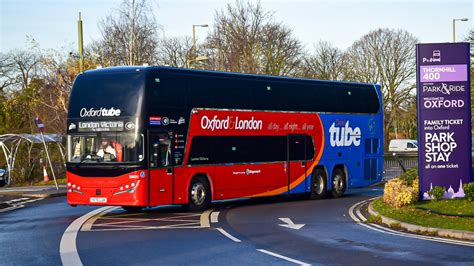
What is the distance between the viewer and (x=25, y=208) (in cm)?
2467

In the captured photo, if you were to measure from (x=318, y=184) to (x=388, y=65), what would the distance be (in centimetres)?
4213

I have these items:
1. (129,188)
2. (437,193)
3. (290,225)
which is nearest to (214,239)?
(290,225)

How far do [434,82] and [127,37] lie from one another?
20708 millimetres

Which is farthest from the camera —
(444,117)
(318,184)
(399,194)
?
(318,184)

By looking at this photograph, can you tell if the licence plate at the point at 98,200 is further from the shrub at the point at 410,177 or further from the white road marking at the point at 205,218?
the shrub at the point at 410,177

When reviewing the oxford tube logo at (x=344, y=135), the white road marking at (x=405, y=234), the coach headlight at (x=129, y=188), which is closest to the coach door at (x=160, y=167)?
the coach headlight at (x=129, y=188)

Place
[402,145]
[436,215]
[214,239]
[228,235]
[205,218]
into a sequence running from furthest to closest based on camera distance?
[402,145]
[205,218]
[436,215]
[228,235]
[214,239]

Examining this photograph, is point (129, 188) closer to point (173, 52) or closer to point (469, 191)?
point (469, 191)

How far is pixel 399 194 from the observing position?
2027 centimetres

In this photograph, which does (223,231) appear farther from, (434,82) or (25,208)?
(25,208)

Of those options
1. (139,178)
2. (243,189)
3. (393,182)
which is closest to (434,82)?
(393,182)

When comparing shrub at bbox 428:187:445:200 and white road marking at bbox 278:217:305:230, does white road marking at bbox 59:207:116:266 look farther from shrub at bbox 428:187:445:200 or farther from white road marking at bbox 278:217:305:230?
shrub at bbox 428:187:445:200

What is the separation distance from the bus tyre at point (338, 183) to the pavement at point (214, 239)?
4.80 meters

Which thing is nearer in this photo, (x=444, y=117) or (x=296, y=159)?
(x=444, y=117)
